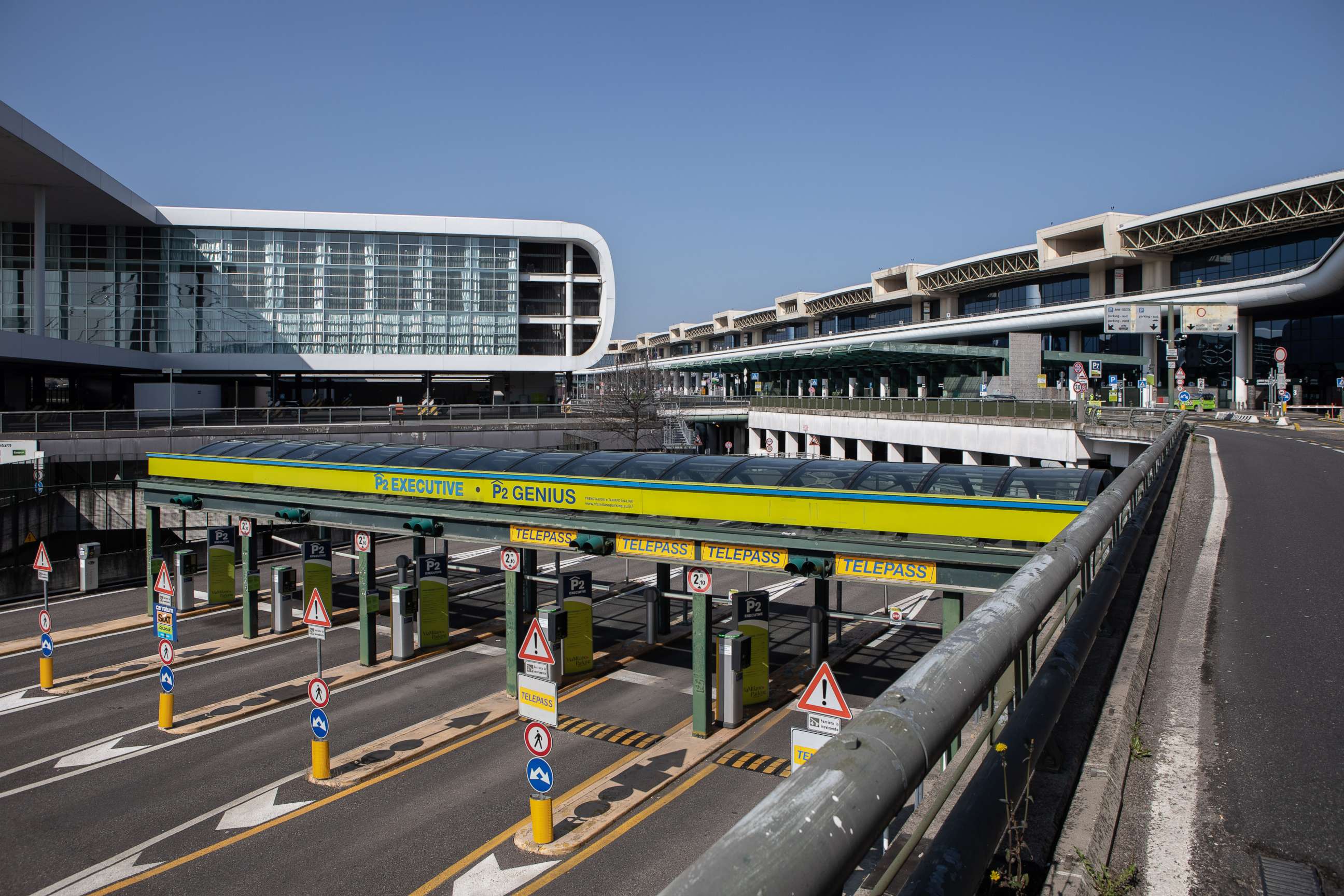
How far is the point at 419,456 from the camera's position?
22.7 meters

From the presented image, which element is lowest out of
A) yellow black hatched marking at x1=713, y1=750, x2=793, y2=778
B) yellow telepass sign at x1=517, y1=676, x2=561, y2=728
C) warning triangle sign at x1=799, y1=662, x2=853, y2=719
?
yellow black hatched marking at x1=713, y1=750, x2=793, y2=778

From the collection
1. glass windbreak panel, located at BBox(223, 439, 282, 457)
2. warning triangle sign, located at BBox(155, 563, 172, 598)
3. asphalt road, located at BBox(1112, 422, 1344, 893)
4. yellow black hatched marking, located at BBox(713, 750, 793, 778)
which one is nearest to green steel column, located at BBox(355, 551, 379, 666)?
warning triangle sign, located at BBox(155, 563, 172, 598)

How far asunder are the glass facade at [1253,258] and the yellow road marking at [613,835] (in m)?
62.9

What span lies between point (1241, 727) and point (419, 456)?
20.8 meters

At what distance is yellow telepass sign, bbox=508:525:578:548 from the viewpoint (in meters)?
17.2

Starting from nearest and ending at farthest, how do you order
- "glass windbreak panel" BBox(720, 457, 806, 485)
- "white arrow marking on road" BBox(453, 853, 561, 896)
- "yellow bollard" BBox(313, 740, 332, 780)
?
"white arrow marking on road" BBox(453, 853, 561, 896) < "yellow bollard" BBox(313, 740, 332, 780) < "glass windbreak panel" BBox(720, 457, 806, 485)

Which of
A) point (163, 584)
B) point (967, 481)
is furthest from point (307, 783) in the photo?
point (967, 481)

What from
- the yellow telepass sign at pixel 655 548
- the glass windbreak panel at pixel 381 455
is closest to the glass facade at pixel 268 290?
the glass windbreak panel at pixel 381 455

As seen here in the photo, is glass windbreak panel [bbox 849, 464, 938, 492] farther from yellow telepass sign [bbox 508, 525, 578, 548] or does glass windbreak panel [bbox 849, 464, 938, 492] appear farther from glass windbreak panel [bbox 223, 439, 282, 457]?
glass windbreak panel [bbox 223, 439, 282, 457]

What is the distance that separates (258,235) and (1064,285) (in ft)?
219

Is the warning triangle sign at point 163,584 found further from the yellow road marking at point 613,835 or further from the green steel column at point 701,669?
the green steel column at point 701,669

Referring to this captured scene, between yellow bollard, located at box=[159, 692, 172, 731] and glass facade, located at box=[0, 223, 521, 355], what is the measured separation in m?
55.9

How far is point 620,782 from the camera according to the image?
14.0 metres

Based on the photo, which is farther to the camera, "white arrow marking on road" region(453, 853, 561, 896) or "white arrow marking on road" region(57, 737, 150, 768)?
"white arrow marking on road" region(57, 737, 150, 768)
